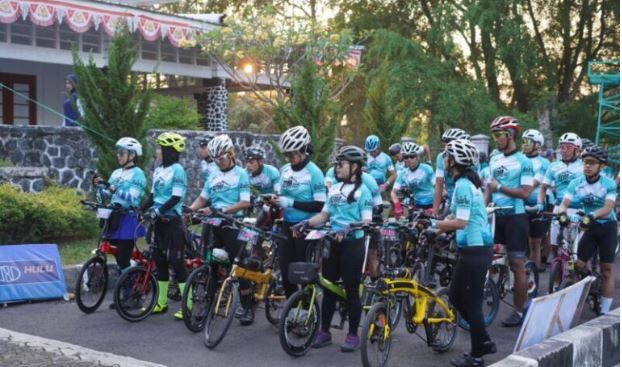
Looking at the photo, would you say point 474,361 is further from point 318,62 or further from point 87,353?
point 318,62

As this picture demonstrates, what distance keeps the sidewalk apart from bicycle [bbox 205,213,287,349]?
3.25 feet

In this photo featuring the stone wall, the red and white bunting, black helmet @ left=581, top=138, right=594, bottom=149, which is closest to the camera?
black helmet @ left=581, top=138, right=594, bottom=149

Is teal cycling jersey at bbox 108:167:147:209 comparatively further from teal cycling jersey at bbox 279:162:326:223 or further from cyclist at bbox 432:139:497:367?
cyclist at bbox 432:139:497:367

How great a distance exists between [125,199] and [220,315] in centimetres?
225

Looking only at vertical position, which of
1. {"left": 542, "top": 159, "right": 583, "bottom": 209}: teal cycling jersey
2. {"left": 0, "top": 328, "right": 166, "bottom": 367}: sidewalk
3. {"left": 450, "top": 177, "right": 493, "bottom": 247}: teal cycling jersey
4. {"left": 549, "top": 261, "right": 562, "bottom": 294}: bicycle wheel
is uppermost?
{"left": 542, "top": 159, "right": 583, "bottom": 209}: teal cycling jersey

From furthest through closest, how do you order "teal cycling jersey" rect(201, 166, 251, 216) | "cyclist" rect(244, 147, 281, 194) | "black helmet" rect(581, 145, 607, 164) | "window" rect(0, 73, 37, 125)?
1. "window" rect(0, 73, 37, 125)
2. "cyclist" rect(244, 147, 281, 194)
3. "black helmet" rect(581, 145, 607, 164)
4. "teal cycling jersey" rect(201, 166, 251, 216)

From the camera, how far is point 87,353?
23.8 feet

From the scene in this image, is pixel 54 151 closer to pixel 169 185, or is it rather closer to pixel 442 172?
pixel 169 185

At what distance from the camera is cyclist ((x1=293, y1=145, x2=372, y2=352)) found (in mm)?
7715

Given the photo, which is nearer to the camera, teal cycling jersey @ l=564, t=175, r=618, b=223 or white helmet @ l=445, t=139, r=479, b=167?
white helmet @ l=445, t=139, r=479, b=167

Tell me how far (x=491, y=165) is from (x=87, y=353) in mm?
4595

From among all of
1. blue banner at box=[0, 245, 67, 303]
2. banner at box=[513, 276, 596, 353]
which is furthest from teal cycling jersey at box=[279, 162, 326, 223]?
blue banner at box=[0, 245, 67, 303]

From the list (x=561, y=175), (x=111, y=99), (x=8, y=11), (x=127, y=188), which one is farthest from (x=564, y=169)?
(x=8, y=11)

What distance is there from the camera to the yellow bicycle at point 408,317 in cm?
708
